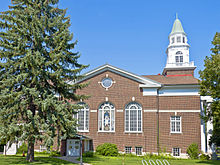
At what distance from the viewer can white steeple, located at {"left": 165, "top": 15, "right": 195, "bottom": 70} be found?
38.4 meters

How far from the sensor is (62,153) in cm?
2669

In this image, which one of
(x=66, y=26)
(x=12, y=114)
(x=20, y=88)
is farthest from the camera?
(x=66, y=26)

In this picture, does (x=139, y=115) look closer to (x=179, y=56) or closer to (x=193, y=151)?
(x=193, y=151)

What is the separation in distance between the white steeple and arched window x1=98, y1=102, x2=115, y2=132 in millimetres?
14090

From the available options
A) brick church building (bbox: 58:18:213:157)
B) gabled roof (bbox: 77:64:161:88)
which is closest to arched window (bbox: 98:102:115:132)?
brick church building (bbox: 58:18:213:157)

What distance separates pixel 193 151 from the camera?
2527cm

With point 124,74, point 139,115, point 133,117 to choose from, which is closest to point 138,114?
point 139,115

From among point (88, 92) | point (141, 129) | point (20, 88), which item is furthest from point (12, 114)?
point (141, 129)

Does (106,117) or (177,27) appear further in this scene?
(177,27)

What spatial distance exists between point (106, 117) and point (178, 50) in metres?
17.6

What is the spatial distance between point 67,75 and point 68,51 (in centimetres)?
213

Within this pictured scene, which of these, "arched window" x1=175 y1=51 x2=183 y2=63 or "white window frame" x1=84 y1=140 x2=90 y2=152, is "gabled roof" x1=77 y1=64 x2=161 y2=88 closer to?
"white window frame" x1=84 y1=140 x2=90 y2=152

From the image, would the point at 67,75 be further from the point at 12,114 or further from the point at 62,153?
the point at 62,153

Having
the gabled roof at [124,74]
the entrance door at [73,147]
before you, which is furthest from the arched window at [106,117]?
the gabled roof at [124,74]
